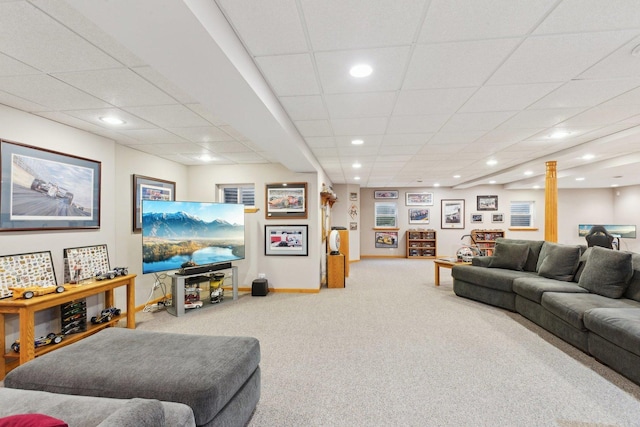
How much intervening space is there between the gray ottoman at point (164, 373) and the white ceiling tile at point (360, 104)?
223 cm

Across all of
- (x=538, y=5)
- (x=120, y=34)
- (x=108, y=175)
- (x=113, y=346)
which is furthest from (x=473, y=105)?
(x=108, y=175)

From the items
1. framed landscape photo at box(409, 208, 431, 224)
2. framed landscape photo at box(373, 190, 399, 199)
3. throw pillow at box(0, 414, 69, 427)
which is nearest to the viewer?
throw pillow at box(0, 414, 69, 427)

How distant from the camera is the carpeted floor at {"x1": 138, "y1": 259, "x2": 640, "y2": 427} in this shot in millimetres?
2053

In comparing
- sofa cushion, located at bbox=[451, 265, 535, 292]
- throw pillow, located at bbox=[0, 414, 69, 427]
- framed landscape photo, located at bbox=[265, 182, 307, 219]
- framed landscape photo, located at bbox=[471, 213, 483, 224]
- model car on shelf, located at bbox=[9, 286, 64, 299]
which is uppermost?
framed landscape photo, located at bbox=[265, 182, 307, 219]

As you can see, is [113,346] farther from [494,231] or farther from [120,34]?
[494,231]

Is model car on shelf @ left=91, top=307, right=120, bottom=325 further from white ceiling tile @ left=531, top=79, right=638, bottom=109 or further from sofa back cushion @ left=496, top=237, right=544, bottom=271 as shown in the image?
sofa back cushion @ left=496, top=237, right=544, bottom=271

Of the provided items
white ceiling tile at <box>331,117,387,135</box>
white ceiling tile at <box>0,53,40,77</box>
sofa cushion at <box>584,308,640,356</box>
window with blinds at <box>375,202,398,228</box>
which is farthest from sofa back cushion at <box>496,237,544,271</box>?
white ceiling tile at <box>0,53,40,77</box>

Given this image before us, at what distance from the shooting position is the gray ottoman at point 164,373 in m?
1.56

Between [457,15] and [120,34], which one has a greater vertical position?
[457,15]

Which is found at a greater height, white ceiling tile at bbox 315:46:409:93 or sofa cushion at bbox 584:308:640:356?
white ceiling tile at bbox 315:46:409:93

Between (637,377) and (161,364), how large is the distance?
3.56 metres

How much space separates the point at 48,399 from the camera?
1361 mm

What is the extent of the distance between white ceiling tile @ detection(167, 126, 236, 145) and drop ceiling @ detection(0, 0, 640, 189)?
0.12 feet

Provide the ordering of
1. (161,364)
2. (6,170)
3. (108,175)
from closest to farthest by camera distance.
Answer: (161,364), (6,170), (108,175)
